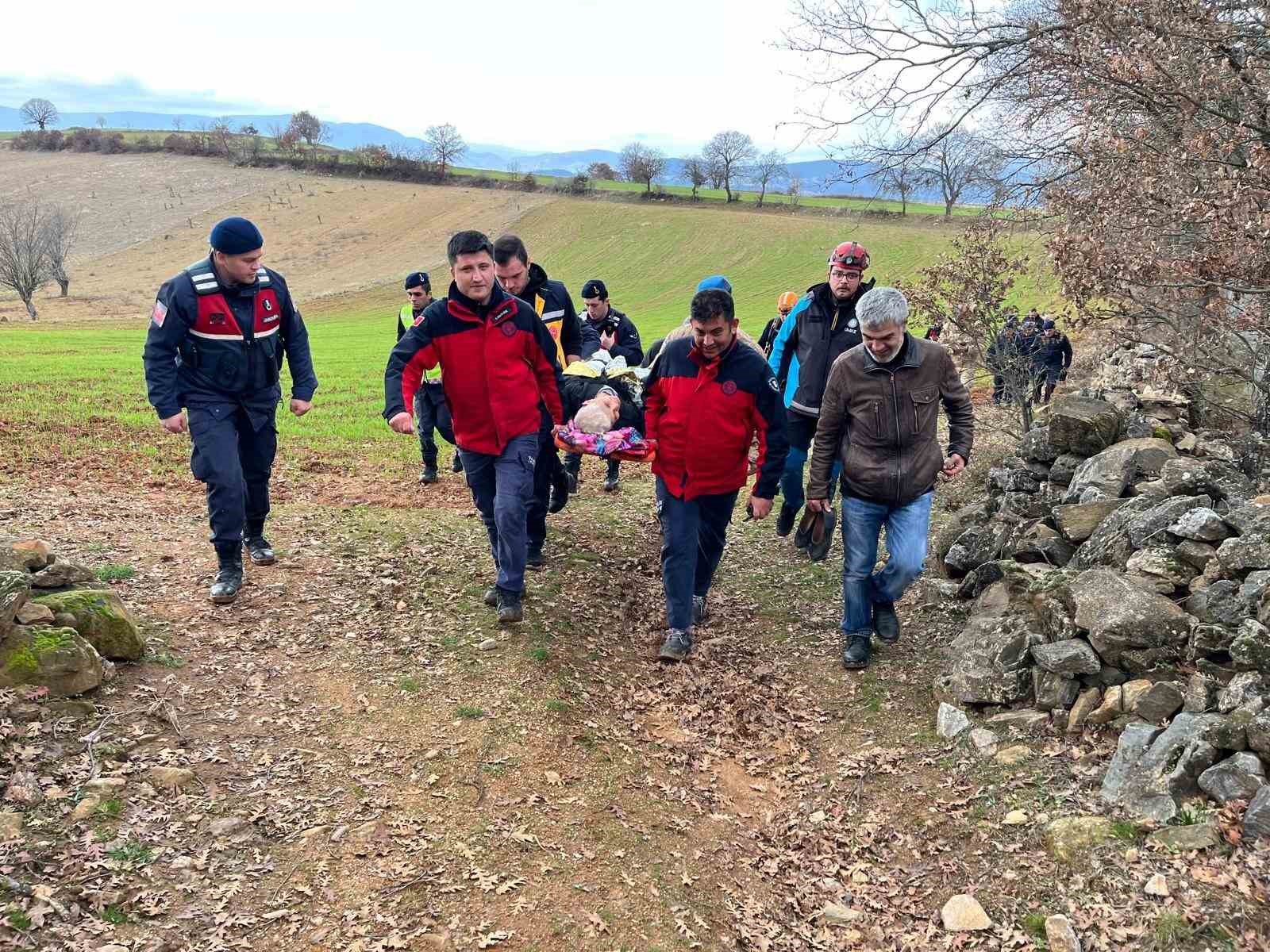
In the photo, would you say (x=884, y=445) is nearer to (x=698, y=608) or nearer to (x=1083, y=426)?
(x=698, y=608)

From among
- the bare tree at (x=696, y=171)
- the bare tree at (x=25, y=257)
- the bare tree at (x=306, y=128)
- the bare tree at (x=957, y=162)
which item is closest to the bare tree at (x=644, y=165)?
the bare tree at (x=696, y=171)

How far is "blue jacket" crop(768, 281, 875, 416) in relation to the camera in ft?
21.9

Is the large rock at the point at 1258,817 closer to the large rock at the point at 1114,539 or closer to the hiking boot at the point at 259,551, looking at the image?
the large rock at the point at 1114,539

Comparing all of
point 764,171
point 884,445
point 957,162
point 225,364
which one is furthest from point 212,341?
point 764,171

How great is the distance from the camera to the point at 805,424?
7.12 metres

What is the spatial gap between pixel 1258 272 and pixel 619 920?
5.68 metres

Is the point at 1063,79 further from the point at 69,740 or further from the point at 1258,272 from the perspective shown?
the point at 69,740

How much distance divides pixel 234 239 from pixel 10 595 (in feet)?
8.28

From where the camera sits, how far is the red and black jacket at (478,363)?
5375 mm

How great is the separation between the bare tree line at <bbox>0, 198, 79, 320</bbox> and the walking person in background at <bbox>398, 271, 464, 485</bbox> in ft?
143

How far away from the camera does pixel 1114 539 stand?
5.05 metres

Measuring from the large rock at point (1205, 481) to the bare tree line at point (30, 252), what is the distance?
51635mm

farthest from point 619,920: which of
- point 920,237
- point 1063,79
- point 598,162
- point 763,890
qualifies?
point 598,162

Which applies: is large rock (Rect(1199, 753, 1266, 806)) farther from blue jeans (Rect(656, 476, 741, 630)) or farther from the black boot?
the black boot
